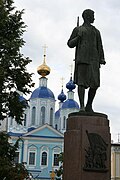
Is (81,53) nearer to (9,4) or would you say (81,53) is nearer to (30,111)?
(9,4)

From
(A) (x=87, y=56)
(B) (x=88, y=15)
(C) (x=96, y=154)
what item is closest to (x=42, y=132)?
(B) (x=88, y=15)

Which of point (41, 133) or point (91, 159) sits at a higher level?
point (41, 133)

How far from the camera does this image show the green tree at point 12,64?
54.3ft

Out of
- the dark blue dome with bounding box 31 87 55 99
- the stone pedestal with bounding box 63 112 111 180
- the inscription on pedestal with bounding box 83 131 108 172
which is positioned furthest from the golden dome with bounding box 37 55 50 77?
the inscription on pedestal with bounding box 83 131 108 172

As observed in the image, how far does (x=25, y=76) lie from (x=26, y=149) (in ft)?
106

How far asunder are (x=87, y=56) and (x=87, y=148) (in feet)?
7.31

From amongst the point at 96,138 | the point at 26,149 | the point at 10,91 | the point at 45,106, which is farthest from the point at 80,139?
the point at 45,106

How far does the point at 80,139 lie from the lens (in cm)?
844

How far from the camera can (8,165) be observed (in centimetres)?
1544

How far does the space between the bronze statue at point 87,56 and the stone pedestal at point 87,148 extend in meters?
0.52

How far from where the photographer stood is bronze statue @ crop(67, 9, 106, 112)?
365 inches

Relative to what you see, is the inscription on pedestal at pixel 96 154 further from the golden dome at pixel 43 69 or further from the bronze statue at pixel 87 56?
the golden dome at pixel 43 69

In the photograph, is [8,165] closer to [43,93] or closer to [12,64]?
[12,64]

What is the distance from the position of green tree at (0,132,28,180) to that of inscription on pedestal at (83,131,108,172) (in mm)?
7522
